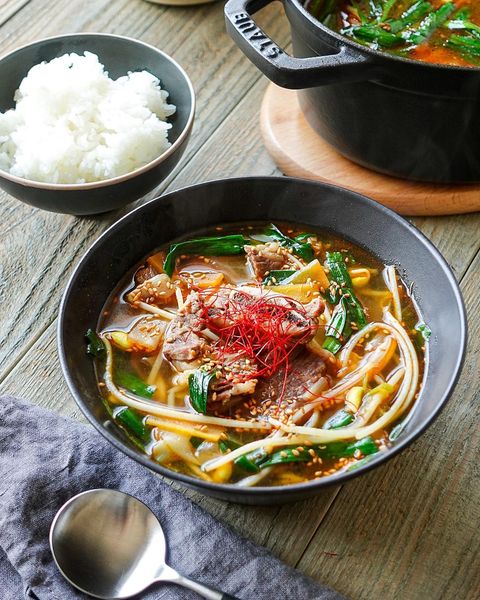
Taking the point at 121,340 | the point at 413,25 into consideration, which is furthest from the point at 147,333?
the point at 413,25

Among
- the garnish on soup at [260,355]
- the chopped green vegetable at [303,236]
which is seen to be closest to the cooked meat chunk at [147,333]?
the garnish on soup at [260,355]

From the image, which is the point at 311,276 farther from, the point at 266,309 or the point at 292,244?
the point at 266,309

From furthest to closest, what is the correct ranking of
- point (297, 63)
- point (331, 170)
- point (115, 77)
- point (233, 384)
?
point (115, 77) → point (331, 170) → point (297, 63) → point (233, 384)

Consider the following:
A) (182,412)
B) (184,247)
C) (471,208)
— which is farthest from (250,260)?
(471,208)

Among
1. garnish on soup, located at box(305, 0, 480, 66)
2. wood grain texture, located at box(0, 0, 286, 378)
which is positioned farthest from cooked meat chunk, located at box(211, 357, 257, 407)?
garnish on soup, located at box(305, 0, 480, 66)

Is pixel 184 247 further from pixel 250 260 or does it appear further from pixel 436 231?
pixel 436 231

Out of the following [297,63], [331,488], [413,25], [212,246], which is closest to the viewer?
[331,488]
